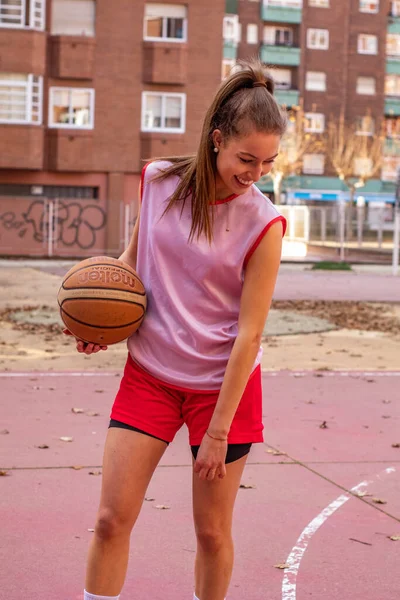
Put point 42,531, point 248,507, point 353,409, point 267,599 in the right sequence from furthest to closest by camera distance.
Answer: point 353,409
point 248,507
point 42,531
point 267,599

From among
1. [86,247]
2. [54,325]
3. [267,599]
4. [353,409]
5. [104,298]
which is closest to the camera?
[104,298]

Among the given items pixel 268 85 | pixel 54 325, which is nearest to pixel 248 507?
pixel 268 85

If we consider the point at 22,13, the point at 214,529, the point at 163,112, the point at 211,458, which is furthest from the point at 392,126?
the point at 211,458

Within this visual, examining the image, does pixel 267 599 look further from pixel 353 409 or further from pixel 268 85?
pixel 353 409

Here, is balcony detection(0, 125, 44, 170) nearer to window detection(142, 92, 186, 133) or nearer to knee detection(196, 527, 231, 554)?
window detection(142, 92, 186, 133)

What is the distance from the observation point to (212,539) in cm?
378

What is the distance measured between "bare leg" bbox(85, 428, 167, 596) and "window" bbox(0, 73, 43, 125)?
40.6 metres

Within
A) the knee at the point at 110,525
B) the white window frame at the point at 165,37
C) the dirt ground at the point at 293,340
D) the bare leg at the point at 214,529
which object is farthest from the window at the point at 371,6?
the knee at the point at 110,525

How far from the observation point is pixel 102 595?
12.1 ft

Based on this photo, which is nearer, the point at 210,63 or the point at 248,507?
the point at 248,507

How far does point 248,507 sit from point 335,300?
52.0 feet

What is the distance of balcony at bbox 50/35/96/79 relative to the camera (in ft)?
143

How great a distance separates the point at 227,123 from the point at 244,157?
0.12 meters

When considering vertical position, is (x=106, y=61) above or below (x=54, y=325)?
above
